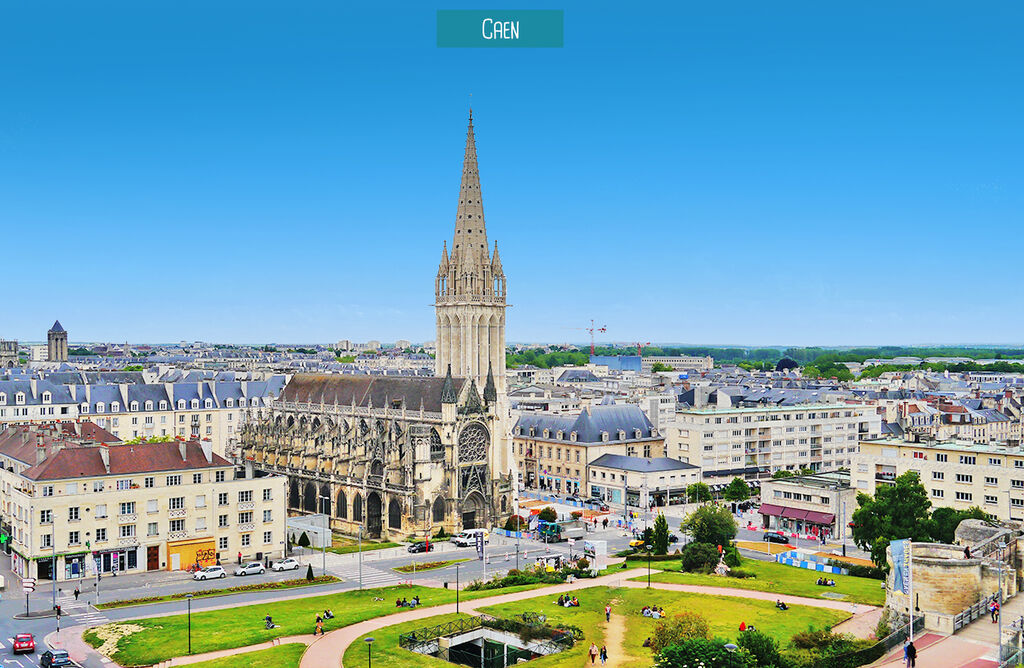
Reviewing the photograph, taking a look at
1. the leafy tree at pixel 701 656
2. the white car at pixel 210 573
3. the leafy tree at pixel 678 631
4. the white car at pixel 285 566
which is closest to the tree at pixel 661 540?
the leafy tree at pixel 678 631

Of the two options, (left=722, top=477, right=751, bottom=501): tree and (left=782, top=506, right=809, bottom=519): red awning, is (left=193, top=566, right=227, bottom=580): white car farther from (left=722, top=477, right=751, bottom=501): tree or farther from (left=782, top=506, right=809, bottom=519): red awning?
(left=722, top=477, right=751, bottom=501): tree

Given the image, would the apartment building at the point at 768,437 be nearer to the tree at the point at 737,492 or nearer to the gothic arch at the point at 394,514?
the tree at the point at 737,492

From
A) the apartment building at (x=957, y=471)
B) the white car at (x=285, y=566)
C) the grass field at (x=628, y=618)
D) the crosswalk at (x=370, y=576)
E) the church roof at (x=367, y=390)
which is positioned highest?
the church roof at (x=367, y=390)

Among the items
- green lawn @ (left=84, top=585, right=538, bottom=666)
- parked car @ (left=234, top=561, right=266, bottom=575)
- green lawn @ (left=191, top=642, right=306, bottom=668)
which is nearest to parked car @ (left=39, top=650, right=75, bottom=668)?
green lawn @ (left=84, top=585, right=538, bottom=666)

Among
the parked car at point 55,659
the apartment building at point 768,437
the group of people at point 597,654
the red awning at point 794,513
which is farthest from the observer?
the apartment building at point 768,437

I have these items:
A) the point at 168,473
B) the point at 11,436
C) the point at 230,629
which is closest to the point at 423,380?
the point at 168,473

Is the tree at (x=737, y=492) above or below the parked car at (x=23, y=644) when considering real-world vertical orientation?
above

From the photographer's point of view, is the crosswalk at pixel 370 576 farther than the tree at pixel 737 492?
No
